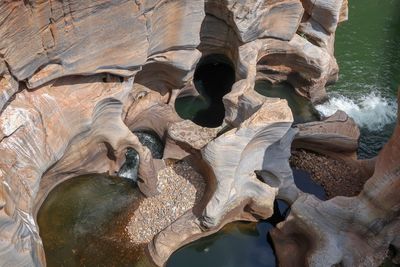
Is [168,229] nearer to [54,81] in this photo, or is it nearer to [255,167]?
[255,167]

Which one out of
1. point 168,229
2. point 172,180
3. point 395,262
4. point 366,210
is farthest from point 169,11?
point 395,262

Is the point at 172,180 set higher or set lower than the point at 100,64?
lower

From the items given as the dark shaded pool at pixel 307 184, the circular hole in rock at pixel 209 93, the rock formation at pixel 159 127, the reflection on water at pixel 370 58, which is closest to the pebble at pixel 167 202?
the rock formation at pixel 159 127

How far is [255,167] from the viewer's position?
10.4 m

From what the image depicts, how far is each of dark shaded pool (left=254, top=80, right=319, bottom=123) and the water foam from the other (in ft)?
1.05

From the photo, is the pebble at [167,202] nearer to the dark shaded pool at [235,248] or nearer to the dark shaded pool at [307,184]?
the dark shaded pool at [235,248]

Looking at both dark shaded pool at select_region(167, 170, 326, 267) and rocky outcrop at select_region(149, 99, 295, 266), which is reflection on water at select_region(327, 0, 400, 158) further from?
dark shaded pool at select_region(167, 170, 326, 267)

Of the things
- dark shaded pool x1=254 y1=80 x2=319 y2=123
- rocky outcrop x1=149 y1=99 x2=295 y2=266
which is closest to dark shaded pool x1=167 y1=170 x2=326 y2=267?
rocky outcrop x1=149 y1=99 x2=295 y2=266

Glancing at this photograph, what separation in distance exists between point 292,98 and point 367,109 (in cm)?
225

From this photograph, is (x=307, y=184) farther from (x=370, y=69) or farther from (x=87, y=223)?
(x=370, y=69)

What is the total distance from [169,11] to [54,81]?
3.01 m

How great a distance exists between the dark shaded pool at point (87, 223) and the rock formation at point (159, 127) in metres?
0.37

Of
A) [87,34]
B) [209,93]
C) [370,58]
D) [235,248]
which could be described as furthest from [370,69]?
[87,34]

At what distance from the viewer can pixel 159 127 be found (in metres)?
12.1
